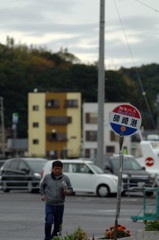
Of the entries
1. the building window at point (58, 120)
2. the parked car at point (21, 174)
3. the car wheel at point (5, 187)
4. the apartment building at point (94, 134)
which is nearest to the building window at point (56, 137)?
the building window at point (58, 120)

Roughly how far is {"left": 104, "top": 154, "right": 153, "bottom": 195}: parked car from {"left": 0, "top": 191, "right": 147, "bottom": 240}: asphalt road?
3.84 m

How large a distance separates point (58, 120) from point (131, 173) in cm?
7188

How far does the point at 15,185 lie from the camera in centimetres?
3450

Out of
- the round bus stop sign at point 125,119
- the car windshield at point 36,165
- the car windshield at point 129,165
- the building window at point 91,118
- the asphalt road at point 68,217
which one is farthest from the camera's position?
the building window at point 91,118

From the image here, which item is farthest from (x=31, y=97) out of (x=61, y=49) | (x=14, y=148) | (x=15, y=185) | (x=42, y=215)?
(x=42, y=215)

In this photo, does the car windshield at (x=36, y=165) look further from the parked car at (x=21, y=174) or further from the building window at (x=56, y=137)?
the building window at (x=56, y=137)

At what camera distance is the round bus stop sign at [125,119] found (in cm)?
1258

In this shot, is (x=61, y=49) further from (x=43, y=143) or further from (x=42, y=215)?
(x=42, y=215)

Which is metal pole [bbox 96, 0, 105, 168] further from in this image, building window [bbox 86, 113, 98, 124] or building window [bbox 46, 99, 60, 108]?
building window [bbox 46, 99, 60, 108]

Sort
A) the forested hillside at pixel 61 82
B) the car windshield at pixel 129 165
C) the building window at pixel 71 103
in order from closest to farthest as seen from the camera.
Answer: the car windshield at pixel 129 165 < the building window at pixel 71 103 < the forested hillside at pixel 61 82

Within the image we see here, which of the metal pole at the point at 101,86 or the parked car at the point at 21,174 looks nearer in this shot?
the metal pole at the point at 101,86

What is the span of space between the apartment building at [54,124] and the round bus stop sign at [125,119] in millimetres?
91524

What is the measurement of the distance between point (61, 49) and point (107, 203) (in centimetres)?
11920

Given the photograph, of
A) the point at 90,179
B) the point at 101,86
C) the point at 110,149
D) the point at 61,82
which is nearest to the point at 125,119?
the point at 90,179
